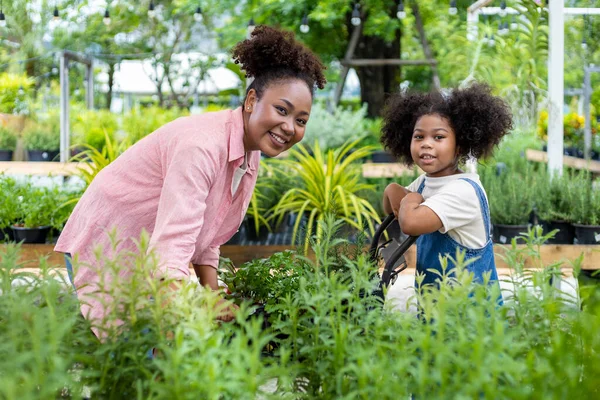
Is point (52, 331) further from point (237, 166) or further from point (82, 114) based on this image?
point (82, 114)

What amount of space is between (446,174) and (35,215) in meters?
2.70

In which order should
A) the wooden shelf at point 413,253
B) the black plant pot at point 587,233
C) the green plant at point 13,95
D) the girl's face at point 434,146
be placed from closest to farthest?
the girl's face at point 434,146
the wooden shelf at point 413,253
the black plant pot at point 587,233
the green plant at point 13,95

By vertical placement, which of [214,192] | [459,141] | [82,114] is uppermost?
[82,114]

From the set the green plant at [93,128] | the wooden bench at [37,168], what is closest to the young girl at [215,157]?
the wooden bench at [37,168]

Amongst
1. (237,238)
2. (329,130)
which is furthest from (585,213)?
(329,130)

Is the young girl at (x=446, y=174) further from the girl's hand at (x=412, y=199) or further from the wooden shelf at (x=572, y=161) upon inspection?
the wooden shelf at (x=572, y=161)

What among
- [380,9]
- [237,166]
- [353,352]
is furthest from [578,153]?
[353,352]

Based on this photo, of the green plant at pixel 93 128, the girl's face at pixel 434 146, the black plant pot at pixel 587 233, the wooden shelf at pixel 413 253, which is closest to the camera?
the girl's face at pixel 434 146

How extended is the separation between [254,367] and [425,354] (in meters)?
0.23

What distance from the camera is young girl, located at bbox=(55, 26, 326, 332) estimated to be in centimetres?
182

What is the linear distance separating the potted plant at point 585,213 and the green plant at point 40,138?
5.93 metres

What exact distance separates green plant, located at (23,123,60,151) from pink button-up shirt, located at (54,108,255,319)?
21.2 ft

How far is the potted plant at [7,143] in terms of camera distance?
26.1ft

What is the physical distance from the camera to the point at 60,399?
1.05 metres
